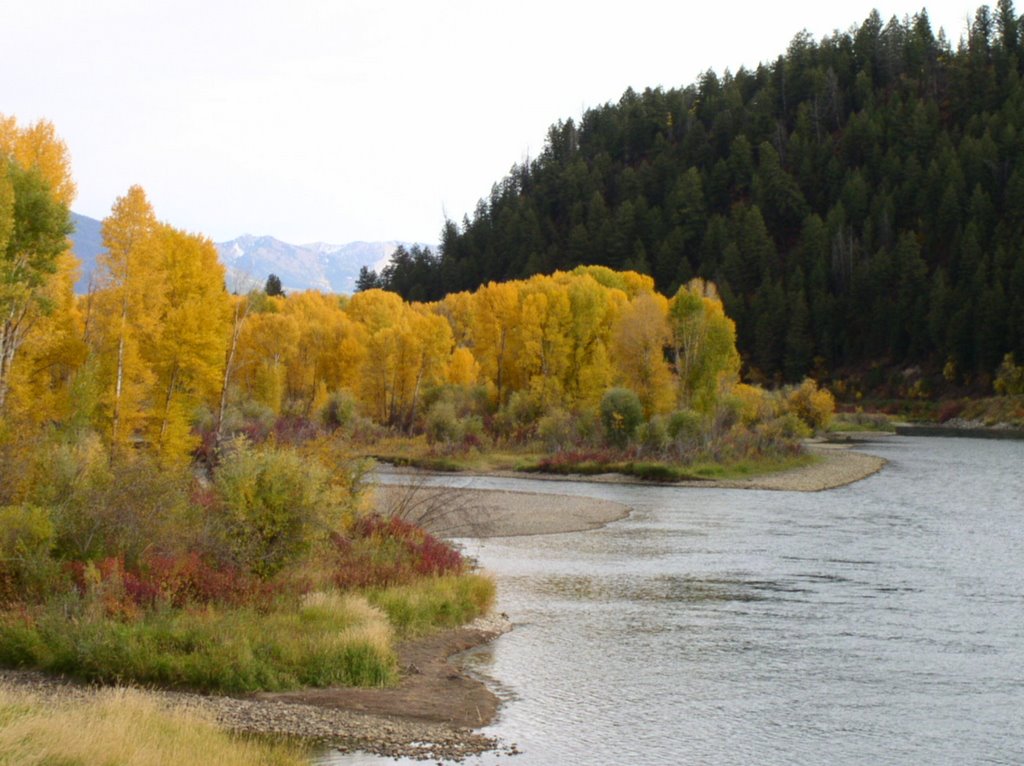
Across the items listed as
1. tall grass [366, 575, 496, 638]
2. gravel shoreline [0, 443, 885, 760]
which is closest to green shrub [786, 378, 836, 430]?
tall grass [366, 575, 496, 638]

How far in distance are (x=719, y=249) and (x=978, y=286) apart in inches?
1652

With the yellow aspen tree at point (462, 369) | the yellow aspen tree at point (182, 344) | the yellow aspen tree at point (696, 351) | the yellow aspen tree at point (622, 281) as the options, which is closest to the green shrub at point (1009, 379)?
the yellow aspen tree at point (622, 281)

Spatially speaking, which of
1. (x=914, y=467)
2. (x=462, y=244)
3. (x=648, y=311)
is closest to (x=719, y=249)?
(x=462, y=244)

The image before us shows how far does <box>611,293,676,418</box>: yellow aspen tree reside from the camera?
7681 cm

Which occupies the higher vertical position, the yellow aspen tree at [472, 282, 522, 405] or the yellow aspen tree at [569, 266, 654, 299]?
the yellow aspen tree at [569, 266, 654, 299]

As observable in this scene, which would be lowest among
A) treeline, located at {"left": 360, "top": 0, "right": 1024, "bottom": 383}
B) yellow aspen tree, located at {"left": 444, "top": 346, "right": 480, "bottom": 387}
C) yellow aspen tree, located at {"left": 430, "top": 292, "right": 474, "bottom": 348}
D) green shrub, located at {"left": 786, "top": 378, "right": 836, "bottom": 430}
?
green shrub, located at {"left": 786, "top": 378, "right": 836, "bottom": 430}

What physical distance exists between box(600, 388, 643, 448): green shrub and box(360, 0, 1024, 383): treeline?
66640mm

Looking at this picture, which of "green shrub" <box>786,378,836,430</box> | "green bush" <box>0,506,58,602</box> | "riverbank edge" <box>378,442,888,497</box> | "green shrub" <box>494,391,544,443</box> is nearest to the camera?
"green bush" <box>0,506,58,602</box>

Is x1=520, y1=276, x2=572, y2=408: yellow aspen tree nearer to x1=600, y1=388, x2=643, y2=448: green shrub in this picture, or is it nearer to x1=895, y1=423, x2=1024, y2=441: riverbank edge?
x1=600, y1=388, x2=643, y2=448: green shrub

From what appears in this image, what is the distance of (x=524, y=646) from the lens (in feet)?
72.1

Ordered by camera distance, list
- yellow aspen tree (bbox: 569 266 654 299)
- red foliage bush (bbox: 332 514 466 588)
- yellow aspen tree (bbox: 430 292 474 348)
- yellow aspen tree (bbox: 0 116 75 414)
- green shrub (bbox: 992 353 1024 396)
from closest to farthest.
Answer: red foliage bush (bbox: 332 514 466 588), yellow aspen tree (bbox: 0 116 75 414), yellow aspen tree (bbox: 569 266 654 299), green shrub (bbox: 992 353 1024 396), yellow aspen tree (bbox: 430 292 474 348)

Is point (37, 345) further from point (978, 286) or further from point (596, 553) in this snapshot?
point (978, 286)

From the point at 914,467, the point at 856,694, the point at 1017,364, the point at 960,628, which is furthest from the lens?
the point at 1017,364

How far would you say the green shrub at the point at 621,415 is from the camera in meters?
69.2
